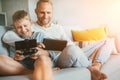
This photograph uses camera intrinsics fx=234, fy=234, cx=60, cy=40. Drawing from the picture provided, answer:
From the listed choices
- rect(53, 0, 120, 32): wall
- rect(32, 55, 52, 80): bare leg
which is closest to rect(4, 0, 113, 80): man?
rect(32, 55, 52, 80): bare leg

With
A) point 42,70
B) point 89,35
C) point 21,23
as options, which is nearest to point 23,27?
point 21,23

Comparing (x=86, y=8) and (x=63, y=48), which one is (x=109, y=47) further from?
(x=86, y=8)

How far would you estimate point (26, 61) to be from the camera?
151 cm

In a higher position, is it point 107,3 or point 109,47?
point 107,3

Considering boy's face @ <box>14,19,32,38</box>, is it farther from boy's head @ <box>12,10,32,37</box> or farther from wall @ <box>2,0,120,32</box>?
wall @ <box>2,0,120,32</box>

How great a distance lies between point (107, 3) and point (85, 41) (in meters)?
0.73

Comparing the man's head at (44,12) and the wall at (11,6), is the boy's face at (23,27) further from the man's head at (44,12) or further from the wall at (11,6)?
the wall at (11,6)

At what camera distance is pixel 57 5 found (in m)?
2.96

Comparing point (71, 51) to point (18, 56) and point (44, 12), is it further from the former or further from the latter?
point (44, 12)

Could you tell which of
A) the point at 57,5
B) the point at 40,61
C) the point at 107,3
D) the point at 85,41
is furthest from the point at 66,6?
the point at 40,61

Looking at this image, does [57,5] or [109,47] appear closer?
[109,47]

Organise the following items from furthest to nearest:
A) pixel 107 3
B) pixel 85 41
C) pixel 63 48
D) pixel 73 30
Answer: pixel 107 3
pixel 73 30
pixel 85 41
pixel 63 48

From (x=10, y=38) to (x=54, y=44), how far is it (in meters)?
0.31

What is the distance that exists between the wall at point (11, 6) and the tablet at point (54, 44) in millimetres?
1600
